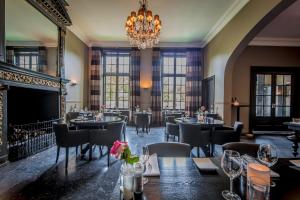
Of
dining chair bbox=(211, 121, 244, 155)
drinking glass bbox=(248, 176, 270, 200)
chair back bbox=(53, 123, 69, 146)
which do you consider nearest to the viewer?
drinking glass bbox=(248, 176, 270, 200)

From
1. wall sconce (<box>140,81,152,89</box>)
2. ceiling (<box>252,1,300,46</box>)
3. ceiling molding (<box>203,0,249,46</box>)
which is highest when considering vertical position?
ceiling molding (<box>203,0,249,46</box>)

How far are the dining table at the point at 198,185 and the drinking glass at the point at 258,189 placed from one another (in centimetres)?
12

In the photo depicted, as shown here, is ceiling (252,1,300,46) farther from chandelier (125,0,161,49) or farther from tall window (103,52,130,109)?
Answer: tall window (103,52,130,109)

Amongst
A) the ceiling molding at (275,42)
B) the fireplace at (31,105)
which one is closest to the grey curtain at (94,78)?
the fireplace at (31,105)

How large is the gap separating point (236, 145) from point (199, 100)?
6.79 metres

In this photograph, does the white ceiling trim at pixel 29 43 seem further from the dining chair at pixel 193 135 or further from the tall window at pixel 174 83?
the tall window at pixel 174 83

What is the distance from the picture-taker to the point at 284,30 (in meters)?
6.29

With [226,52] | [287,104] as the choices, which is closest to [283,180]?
[226,52]

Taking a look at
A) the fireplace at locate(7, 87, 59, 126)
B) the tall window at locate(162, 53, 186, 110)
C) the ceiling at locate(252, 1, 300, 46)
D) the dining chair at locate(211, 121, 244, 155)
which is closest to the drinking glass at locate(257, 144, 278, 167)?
the dining chair at locate(211, 121, 244, 155)

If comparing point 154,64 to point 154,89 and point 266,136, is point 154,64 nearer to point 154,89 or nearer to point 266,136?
point 154,89

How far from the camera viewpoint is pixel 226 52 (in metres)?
5.83

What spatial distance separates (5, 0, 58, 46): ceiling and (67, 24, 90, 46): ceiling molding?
1.46 m

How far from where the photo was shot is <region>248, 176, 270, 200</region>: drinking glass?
931 mm

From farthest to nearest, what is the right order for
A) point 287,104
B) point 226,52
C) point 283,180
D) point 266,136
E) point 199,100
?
point 199,100 < point 287,104 < point 266,136 < point 226,52 < point 283,180
